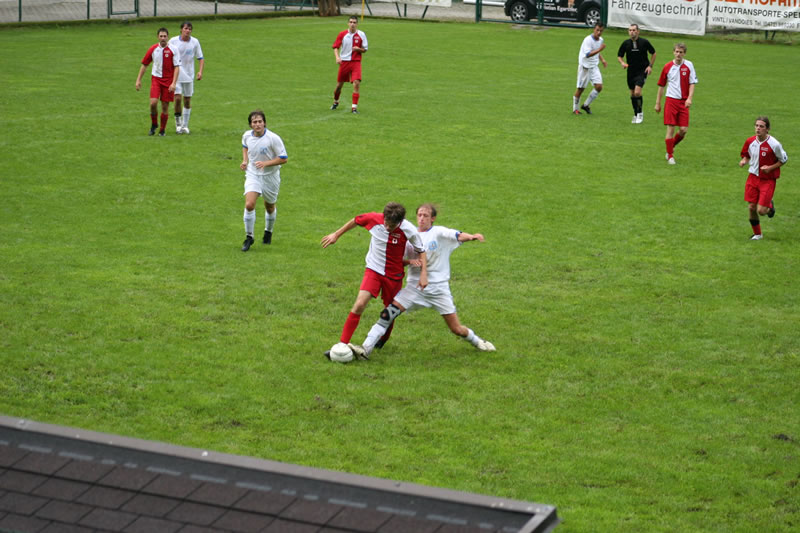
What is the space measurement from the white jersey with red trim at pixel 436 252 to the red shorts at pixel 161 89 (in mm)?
12925

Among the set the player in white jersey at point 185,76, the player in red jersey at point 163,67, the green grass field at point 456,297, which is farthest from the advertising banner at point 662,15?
the player in red jersey at point 163,67

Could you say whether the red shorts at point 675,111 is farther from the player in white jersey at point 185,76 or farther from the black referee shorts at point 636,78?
the player in white jersey at point 185,76

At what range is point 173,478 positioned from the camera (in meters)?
5.55

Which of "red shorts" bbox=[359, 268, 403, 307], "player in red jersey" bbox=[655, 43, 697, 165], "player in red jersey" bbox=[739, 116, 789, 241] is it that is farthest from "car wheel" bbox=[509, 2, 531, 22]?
"red shorts" bbox=[359, 268, 403, 307]

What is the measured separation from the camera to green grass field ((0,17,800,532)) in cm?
898

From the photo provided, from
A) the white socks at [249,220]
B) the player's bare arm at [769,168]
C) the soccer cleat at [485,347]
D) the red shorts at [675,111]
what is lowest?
the soccer cleat at [485,347]

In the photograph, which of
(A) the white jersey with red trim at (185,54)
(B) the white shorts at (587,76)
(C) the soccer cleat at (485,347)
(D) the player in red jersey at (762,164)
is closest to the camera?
(C) the soccer cleat at (485,347)

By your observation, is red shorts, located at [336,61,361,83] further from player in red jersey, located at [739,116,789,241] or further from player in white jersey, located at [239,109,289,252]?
player in red jersey, located at [739,116,789,241]

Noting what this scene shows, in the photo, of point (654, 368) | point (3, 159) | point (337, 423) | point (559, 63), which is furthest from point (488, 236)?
point (559, 63)

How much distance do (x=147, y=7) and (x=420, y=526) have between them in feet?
146

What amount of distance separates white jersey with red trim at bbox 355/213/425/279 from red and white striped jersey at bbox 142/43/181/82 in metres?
12.7

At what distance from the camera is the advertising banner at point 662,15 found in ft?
144

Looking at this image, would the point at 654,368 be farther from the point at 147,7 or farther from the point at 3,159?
the point at 147,7

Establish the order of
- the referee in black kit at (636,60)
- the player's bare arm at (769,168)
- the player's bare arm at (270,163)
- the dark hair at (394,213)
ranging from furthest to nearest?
the referee in black kit at (636,60) < the player's bare arm at (769,168) < the player's bare arm at (270,163) < the dark hair at (394,213)
